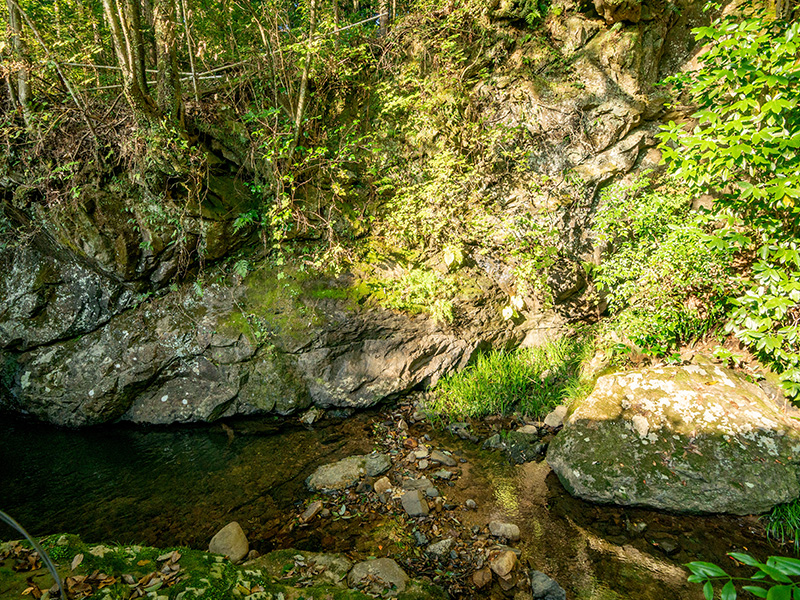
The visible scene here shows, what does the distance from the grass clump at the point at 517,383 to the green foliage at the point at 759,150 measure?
2.31 metres

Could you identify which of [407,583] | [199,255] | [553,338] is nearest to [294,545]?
[407,583]

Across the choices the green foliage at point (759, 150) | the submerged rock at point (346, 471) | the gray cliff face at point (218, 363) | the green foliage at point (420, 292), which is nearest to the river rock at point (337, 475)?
the submerged rock at point (346, 471)

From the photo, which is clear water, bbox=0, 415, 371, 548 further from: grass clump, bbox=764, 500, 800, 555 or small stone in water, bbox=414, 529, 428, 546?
grass clump, bbox=764, 500, 800, 555

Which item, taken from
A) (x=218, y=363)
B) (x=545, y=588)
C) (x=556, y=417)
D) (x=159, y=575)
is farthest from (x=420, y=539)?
(x=218, y=363)

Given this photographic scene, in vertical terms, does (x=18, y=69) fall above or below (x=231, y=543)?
above

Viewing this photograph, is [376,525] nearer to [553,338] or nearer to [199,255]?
[553,338]

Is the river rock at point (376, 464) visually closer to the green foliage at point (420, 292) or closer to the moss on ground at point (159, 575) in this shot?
the moss on ground at point (159, 575)

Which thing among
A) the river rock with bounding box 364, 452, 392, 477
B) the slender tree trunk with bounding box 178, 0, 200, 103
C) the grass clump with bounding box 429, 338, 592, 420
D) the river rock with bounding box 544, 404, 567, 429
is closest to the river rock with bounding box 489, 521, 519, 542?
the river rock with bounding box 364, 452, 392, 477

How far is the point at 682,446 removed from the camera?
391 cm

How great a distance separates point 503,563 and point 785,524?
2.61 metres

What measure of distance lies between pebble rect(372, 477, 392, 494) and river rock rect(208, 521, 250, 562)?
1.29m

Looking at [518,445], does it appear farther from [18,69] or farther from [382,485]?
A: [18,69]

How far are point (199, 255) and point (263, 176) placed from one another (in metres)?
1.59

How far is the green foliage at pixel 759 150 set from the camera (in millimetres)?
2848
